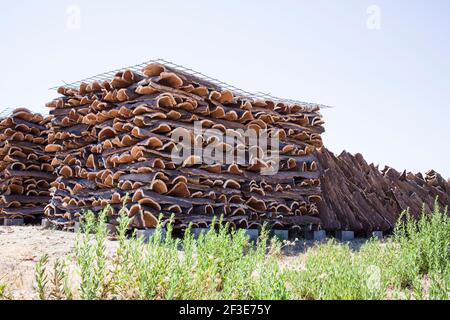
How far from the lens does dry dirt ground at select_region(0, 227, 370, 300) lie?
13.1ft

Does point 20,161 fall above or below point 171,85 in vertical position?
below

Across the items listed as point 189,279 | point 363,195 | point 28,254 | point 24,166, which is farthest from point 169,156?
point 363,195

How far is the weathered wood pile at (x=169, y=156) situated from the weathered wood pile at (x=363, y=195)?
1.84 ft

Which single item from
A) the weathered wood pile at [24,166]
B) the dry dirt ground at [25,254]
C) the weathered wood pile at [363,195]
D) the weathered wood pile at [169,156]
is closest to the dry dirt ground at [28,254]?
the dry dirt ground at [25,254]

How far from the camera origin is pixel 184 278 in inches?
137

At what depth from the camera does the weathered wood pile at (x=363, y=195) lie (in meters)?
10.2

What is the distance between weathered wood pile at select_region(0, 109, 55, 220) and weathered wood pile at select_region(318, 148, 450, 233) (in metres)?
7.61

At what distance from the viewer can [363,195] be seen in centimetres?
1121

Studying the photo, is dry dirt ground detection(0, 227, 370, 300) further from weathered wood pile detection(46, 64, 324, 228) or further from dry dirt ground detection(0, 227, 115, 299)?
weathered wood pile detection(46, 64, 324, 228)

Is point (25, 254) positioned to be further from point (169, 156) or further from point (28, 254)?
point (169, 156)

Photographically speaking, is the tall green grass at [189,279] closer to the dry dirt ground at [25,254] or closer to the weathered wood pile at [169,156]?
the dry dirt ground at [25,254]

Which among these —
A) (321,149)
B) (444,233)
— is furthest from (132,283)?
(321,149)
